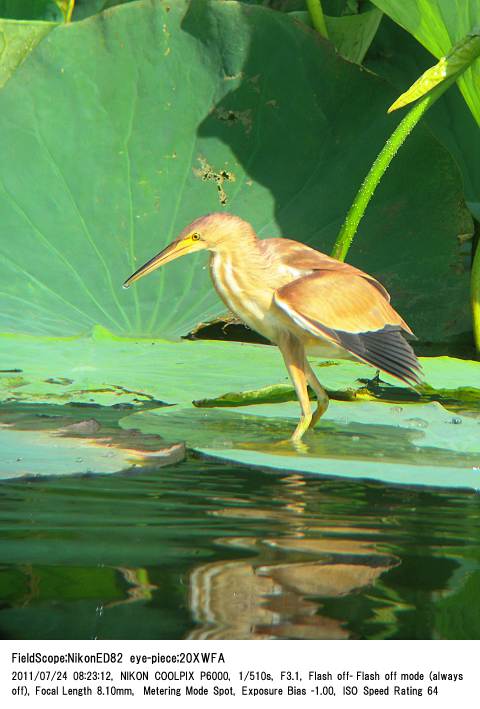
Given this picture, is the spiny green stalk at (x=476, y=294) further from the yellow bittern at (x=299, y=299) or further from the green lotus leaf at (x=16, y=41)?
the green lotus leaf at (x=16, y=41)

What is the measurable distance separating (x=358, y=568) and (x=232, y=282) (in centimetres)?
109

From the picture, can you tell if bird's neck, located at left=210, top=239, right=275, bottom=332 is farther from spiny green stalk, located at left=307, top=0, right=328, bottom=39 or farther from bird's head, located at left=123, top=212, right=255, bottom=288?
spiny green stalk, located at left=307, top=0, right=328, bottom=39

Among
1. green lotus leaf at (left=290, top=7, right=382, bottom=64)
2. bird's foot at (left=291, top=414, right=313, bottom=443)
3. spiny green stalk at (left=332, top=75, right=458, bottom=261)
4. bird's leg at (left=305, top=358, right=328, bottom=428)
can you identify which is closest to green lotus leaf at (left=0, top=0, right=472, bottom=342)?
spiny green stalk at (left=332, top=75, right=458, bottom=261)

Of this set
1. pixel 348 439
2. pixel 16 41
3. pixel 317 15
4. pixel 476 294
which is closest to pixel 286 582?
pixel 348 439

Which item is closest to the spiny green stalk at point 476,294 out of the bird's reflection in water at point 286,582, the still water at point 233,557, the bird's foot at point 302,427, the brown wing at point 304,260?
the brown wing at point 304,260

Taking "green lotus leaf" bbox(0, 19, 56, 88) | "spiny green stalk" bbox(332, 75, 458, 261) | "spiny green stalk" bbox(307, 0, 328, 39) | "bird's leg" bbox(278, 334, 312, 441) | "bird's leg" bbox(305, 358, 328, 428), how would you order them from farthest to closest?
"spiny green stalk" bbox(307, 0, 328, 39), "green lotus leaf" bbox(0, 19, 56, 88), "spiny green stalk" bbox(332, 75, 458, 261), "bird's leg" bbox(305, 358, 328, 428), "bird's leg" bbox(278, 334, 312, 441)

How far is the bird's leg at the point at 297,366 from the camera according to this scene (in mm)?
2453

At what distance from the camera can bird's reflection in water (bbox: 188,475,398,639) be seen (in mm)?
1390

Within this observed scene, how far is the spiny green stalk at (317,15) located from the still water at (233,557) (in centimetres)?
233

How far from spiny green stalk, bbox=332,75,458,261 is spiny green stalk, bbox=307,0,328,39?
83 centimetres

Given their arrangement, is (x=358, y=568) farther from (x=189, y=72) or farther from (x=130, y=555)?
(x=189, y=72)

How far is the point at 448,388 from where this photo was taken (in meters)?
2.69

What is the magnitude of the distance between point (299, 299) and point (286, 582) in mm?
1007
